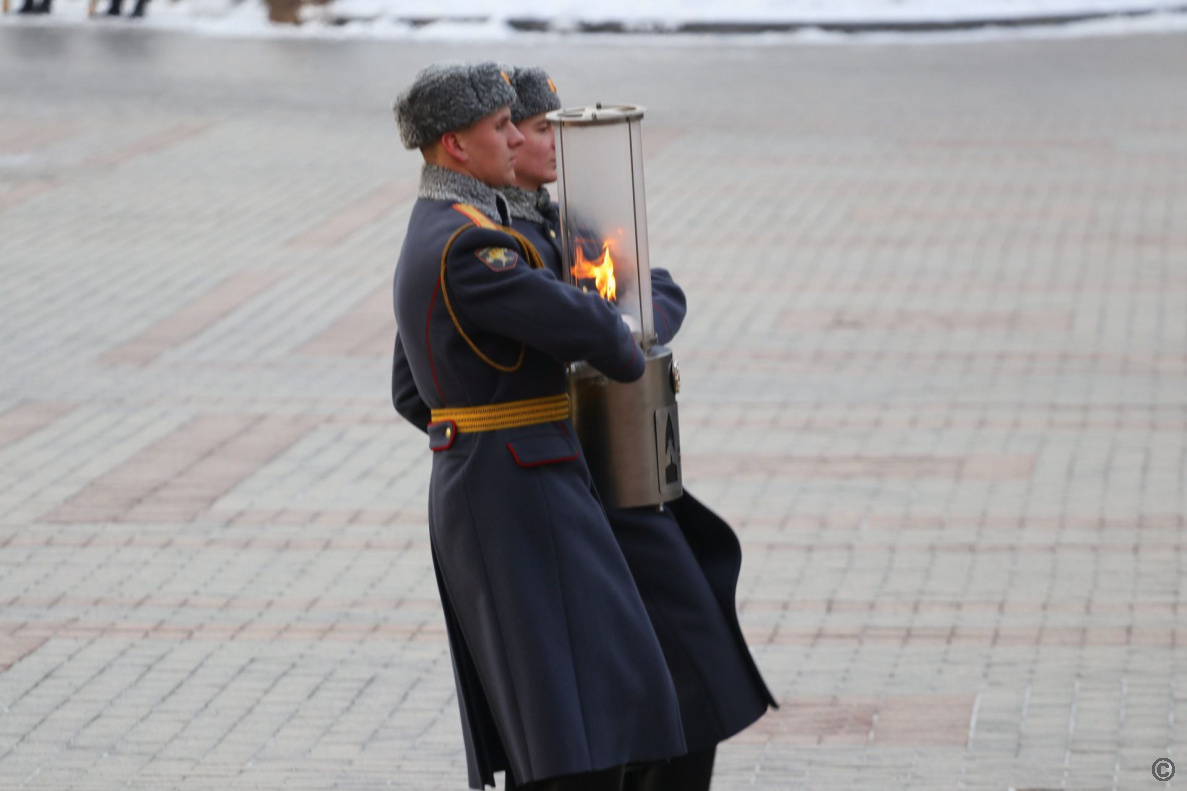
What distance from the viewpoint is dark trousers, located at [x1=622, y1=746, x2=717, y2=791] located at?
3.69m

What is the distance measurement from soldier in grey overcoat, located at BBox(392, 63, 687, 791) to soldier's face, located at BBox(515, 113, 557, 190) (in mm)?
49

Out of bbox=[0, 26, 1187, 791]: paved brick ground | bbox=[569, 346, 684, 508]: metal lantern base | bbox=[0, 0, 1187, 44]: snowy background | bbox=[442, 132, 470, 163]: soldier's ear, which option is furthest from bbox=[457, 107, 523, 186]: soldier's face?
bbox=[0, 0, 1187, 44]: snowy background

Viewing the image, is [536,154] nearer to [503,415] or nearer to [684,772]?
[503,415]

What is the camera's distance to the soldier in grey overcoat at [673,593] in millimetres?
3557

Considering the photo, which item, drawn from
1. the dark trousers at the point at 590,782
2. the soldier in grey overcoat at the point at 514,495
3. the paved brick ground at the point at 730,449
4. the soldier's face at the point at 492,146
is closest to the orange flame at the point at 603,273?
the soldier in grey overcoat at the point at 514,495

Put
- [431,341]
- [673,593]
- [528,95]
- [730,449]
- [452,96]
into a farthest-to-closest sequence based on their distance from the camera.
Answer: [730,449] < [673,593] < [528,95] < [431,341] < [452,96]

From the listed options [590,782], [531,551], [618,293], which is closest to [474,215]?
[618,293]

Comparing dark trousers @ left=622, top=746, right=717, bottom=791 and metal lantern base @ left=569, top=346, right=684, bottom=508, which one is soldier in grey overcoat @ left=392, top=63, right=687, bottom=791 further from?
dark trousers @ left=622, top=746, right=717, bottom=791

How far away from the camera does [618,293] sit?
3588mm

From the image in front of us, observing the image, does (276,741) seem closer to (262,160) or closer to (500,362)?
(500,362)

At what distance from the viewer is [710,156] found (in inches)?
572

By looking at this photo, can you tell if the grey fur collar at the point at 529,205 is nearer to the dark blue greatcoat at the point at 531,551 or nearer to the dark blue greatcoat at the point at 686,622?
the dark blue greatcoat at the point at 686,622

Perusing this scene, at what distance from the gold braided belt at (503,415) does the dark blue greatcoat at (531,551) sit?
0.02m

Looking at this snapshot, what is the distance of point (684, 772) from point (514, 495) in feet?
2.28
